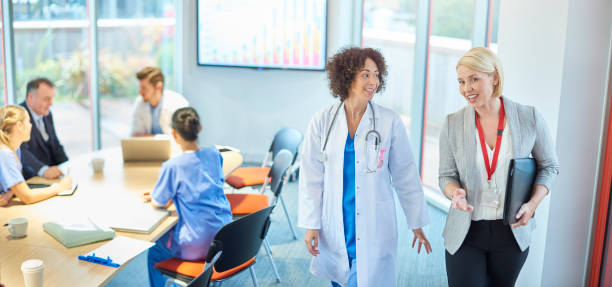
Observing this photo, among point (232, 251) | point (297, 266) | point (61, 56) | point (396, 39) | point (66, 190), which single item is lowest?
point (297, 266)

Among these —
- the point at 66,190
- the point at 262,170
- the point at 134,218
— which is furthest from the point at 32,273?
the point at 262,170

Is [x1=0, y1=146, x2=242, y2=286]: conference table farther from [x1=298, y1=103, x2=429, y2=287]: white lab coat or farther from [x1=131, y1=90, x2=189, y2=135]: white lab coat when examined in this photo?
[x1=298, y1=103, x2=429, y2=287]: white lab coat

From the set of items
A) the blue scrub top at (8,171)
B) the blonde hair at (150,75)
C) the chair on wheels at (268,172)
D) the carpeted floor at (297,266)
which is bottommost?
the carpeted floor at (297,266)

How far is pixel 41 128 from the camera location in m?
4.27

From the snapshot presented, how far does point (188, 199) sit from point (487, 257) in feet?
4.99

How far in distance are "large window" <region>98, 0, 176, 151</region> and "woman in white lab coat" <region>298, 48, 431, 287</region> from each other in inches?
197

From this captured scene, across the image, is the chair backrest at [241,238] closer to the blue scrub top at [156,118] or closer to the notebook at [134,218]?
the notebook at [134,218]

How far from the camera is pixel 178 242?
2.90 metres

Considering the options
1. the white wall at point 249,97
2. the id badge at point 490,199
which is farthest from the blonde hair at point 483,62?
the white wall at point 249,97

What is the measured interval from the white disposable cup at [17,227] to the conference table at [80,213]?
0.10ft

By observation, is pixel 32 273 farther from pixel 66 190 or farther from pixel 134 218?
pixel 66 190

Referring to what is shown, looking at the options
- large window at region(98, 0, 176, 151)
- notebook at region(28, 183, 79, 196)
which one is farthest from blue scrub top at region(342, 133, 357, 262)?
large window at region(98, 0, 176, 151)

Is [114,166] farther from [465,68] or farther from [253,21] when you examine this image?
[253,21]

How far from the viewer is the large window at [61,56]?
18.2ft
